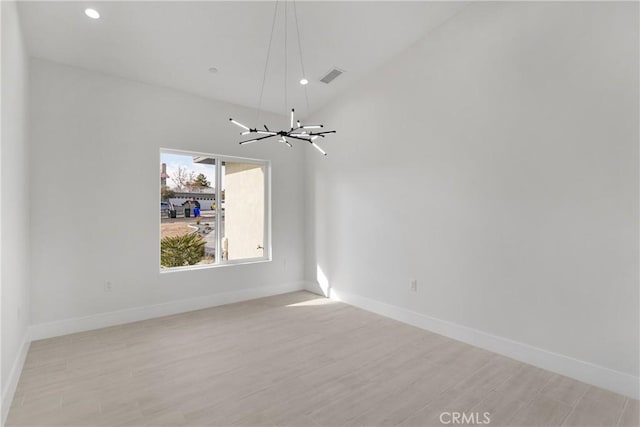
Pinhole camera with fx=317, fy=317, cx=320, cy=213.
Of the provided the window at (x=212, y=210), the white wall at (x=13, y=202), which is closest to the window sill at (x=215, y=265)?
the window at (x=212, y=210)

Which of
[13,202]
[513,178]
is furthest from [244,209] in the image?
[513,178]

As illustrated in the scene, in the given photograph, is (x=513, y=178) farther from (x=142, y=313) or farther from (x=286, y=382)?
(x=142, y=313)

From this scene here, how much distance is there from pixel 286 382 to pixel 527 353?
2281 millimetres

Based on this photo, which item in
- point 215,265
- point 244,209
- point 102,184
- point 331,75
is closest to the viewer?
point 102,184

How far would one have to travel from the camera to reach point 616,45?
2.55 meters

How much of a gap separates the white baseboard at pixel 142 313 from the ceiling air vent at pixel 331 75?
340 cm

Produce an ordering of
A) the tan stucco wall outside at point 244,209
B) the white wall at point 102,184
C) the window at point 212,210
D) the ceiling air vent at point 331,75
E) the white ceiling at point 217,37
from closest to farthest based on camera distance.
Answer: the white ceiling at point 217,37
the white wall at point 102,184
the ceiling air vent at point 331,75
the window at point 212,210
the tan stucco wall outside at point 244,209

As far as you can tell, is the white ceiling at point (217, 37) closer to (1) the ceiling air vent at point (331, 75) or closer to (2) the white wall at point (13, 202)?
(1) the ceiling air vent at point (331, 75)

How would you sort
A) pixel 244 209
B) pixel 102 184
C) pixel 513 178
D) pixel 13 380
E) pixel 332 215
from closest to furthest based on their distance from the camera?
pixel 13 380 < pixel 513 178 < pixel 102 184 < pixel 332 215 < pixel 244 209

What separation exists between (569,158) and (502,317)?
5.35ft

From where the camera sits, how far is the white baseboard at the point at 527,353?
2.53 meters

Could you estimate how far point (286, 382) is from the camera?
264 centimetres

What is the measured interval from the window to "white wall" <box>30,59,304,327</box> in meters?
0.24

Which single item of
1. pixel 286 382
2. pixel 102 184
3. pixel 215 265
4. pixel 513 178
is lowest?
pixel 286 382
